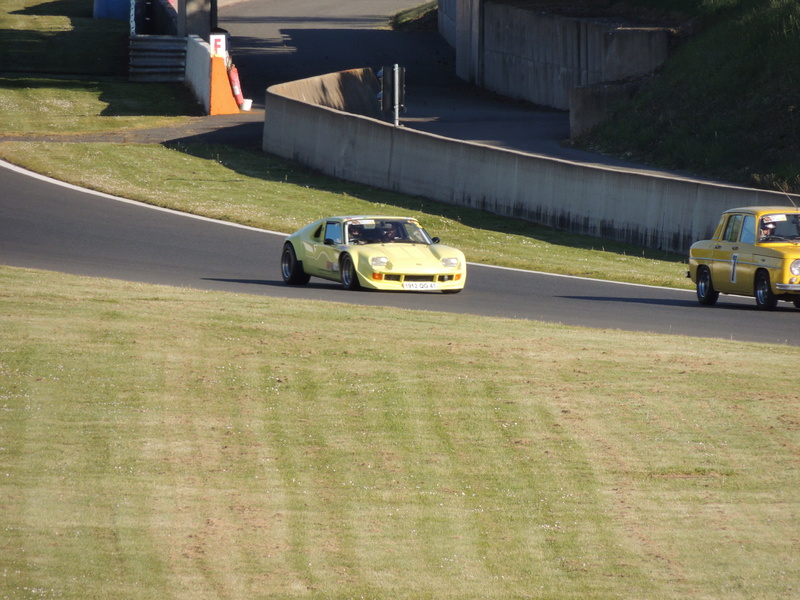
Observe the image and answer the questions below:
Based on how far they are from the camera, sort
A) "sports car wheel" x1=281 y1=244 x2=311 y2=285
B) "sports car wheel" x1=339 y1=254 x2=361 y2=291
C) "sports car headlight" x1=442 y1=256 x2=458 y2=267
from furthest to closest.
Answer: "sports car wheel" x1=281 y1=244 x2=311 y2=285 < "sports car headlight" x1=442 y1=256 x2=458 y2=267 < "sports car wheel" x1=339 y1=254 x2=361 y2=291

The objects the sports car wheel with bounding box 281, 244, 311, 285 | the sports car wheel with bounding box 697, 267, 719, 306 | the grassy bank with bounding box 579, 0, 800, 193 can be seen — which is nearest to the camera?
the sports car wheel with bounding box 697, 267, 719, 306

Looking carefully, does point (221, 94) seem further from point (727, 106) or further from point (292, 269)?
point (292, 269)

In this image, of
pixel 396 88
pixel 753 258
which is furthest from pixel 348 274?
pixel 396 88

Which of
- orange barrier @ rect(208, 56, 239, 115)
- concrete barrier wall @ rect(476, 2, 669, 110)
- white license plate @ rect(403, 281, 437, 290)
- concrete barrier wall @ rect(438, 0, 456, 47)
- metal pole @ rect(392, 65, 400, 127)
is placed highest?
concrete barrier wall @ rect(438, 0, 456, 47)

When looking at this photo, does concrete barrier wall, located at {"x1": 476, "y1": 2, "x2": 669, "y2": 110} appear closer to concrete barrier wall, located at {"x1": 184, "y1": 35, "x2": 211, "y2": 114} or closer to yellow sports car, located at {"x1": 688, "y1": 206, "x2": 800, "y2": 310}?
concrete barrier wall, located at {"x1": 184, "y1": 35, "x2": 211, "y2": 114}

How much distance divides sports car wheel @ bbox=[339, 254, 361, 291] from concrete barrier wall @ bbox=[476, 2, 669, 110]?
22.5 meters

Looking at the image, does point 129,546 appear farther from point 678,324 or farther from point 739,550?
point 678,324

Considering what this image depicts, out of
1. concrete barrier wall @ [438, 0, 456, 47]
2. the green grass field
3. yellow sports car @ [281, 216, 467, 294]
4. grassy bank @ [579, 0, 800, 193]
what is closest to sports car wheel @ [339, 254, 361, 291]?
yellow sports car @ [281, 216, 467, 294]

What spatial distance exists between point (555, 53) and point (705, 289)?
28.3 meters

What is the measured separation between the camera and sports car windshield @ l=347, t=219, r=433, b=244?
1803 cm

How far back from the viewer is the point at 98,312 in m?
12.7

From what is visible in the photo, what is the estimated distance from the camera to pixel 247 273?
756 inches

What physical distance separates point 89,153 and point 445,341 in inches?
832

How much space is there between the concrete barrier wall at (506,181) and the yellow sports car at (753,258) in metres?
3.94
